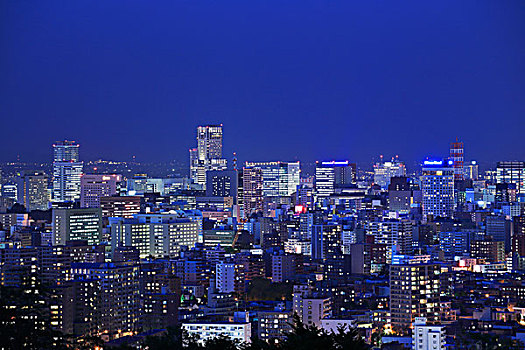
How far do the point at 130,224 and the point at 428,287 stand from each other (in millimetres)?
12697

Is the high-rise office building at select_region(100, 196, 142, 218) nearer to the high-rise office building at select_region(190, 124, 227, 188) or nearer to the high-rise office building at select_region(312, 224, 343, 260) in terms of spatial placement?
the high-rise office building at select_region(312, 224, 343, 260)

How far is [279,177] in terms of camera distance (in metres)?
46.0

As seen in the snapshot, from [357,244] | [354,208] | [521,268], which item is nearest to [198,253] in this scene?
[357,244]

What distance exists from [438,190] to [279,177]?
24.5 ft

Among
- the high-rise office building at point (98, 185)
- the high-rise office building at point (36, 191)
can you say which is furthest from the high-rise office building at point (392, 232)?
the high-rise office building at point (36, 191)

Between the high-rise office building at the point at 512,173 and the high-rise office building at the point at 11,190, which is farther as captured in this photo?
the high-rise office building at the point at 512,173

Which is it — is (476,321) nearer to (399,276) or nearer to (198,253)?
(399,276)

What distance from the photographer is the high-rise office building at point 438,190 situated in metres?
40.3

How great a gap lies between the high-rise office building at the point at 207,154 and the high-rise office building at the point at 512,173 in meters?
12.0

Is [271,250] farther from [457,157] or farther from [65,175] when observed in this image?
[457,157]

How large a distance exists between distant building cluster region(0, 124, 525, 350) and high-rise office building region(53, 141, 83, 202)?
7 cm

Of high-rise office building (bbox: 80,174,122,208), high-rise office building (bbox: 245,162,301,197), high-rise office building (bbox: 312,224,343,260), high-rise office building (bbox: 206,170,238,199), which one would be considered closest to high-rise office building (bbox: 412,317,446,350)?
high-rise office building (bbox: 312,224,343,260)

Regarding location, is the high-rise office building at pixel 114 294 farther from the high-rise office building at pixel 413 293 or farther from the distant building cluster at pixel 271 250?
the high-rise office building at pixel 413 293

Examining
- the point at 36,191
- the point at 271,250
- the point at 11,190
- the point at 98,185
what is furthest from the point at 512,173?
the point at 271,250
